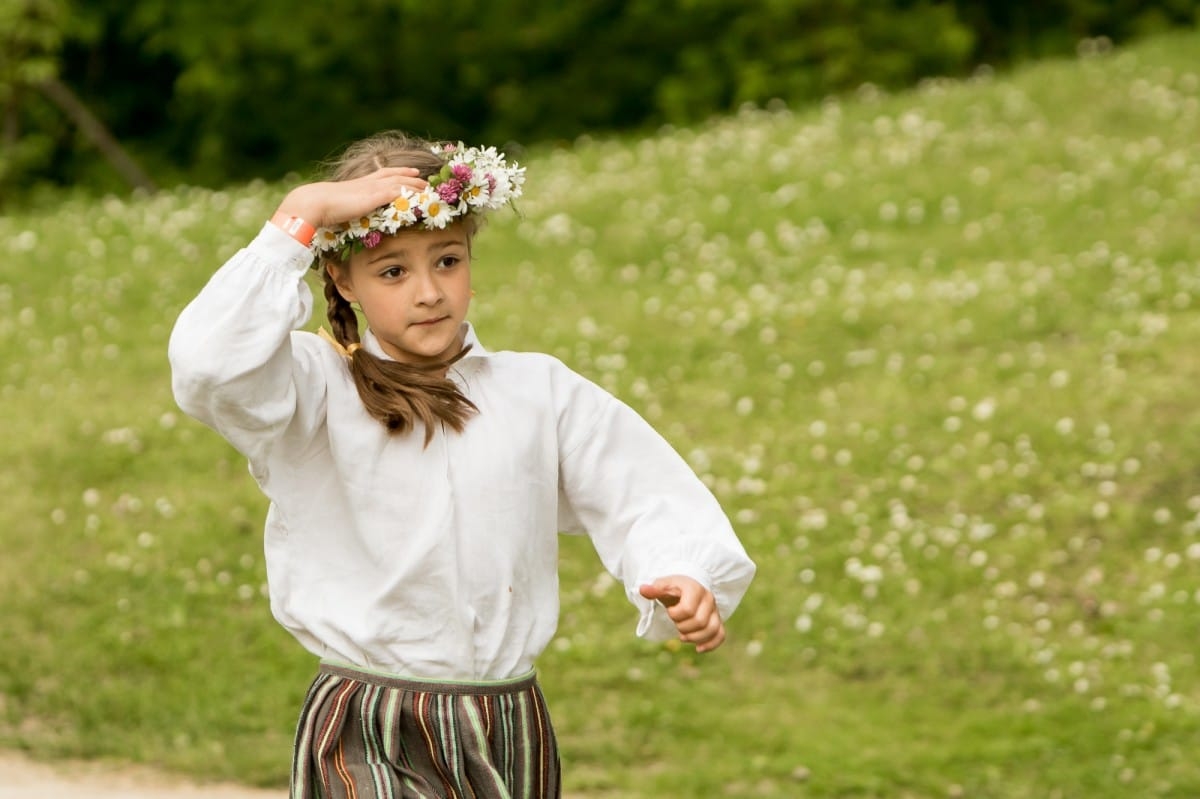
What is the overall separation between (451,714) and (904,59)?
19.1m

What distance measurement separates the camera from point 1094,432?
8.39m

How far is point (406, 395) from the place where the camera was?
305 centimetres

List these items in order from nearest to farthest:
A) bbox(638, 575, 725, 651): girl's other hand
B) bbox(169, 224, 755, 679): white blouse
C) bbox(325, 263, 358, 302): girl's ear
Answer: bbox(638, 575, 725, 651): girl's other hand → bbox(169, 224, 755, 679): white blouse → bbox(325, 263, 358, 302): girl's ear

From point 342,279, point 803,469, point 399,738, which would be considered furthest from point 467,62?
point 399,738

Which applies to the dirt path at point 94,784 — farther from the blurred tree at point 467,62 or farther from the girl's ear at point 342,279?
the blurred tree at point 467,62

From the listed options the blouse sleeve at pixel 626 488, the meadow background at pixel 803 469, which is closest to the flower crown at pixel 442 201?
the blouse sleeve at pixel 626 488

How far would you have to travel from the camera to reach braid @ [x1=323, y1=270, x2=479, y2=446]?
303cm

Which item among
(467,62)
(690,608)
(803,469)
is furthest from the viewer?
(467,62)

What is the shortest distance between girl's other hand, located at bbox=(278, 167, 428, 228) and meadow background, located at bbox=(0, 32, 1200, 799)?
3.48 meters

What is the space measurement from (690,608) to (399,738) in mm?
568

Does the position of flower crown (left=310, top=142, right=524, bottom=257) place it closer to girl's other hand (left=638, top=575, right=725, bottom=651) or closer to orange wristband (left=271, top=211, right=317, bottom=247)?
orange wristband (left=271, top=211, right=317, bottom=247)

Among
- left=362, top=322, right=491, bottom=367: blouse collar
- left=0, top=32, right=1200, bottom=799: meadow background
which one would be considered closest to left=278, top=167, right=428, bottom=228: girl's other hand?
left=362, top=322, right=491, bottom=367: blouse collar

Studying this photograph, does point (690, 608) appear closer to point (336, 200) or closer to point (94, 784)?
point (336, 200)

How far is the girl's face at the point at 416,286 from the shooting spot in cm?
303
